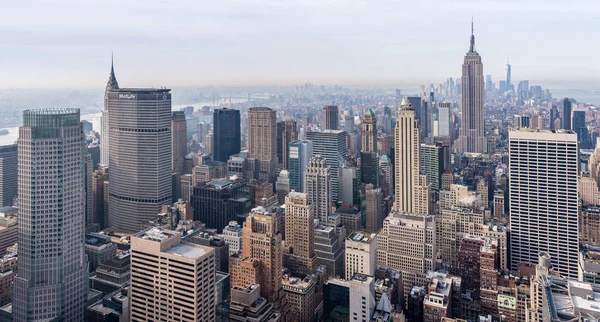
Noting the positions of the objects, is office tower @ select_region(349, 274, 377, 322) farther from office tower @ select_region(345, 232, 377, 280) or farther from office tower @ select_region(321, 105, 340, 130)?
office tower @ select_region(321, 105, 340, 130)

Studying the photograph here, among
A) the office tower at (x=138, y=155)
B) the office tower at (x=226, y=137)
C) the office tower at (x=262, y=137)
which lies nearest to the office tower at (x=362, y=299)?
the office tower at (x=138, y=155)

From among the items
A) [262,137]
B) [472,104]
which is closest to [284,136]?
[262,137]

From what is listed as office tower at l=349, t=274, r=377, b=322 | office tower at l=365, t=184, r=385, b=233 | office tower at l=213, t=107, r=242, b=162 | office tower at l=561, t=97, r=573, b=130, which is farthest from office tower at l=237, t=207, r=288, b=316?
office tower at l=561, t=97, r=573, b=130

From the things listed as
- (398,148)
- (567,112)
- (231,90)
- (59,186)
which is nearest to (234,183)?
(231,90)

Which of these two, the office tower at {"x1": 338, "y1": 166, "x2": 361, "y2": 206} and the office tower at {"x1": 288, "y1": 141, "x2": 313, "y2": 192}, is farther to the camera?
the office tower at {"x1": 288, "y1": 141, "x2": 313, "y2": 192}

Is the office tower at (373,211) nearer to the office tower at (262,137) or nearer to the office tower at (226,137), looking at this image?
the office tower at (262,137)

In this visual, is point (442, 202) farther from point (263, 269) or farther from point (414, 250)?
point (263, 269)
